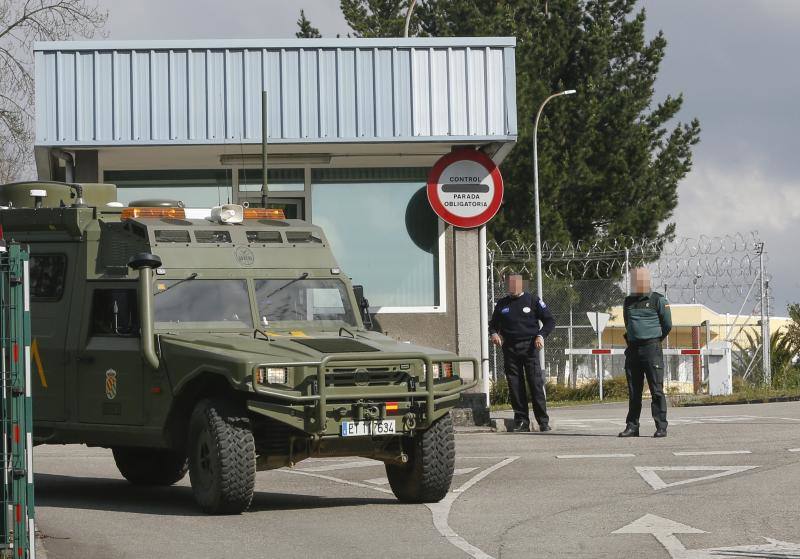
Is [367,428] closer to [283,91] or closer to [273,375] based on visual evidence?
[273,375]

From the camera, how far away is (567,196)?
45938 millimetres

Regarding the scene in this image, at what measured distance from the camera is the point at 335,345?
1138cm

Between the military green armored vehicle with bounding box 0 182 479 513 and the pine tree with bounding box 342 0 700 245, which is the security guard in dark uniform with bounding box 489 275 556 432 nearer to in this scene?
the military green armored vehicle with bounding box 0 182 479 513

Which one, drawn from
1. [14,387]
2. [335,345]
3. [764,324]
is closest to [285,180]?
[335,345]

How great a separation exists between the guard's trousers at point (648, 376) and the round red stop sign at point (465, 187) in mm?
3006

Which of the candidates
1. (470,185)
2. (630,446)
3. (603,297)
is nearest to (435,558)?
(630,446)

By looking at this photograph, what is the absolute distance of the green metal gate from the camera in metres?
8.44

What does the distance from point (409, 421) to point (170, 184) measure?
9.92 meters

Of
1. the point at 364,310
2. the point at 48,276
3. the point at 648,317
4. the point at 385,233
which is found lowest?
the point at 648,317

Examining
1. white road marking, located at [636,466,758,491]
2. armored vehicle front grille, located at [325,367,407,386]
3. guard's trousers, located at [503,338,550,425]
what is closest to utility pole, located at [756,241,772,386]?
guard's trousers, located at [503,338,550,425]

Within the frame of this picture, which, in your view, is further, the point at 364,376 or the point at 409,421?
the point at 409,421

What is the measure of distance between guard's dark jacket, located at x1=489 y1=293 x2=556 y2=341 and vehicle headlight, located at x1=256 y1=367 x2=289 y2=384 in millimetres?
7513

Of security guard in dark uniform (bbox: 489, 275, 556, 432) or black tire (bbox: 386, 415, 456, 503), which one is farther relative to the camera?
security guard in dark uniform (bbox: 489, 275, 556, 432)

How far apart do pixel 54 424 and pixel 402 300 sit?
320 inches
